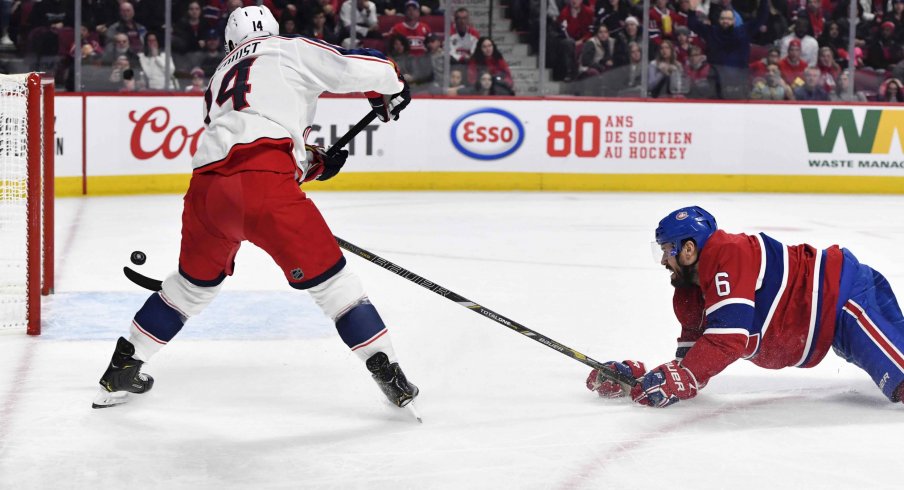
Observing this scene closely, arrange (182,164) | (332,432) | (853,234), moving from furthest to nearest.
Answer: (182,164) < (853,234) < (332,432)

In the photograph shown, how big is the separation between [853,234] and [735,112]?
2.87 meters

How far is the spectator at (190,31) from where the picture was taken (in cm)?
909

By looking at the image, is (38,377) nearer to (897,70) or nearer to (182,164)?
(182,164)

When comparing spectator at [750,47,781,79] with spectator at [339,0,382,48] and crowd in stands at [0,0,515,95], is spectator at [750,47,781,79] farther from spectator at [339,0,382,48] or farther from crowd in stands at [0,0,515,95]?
spectator at [339,0,382,48]

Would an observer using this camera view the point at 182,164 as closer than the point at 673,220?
No

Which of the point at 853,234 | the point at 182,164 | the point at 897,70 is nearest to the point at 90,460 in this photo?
the point at 853,234

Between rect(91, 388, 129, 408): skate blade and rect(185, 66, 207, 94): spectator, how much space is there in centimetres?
605

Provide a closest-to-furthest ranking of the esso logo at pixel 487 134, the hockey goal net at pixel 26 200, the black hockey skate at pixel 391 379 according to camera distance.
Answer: the black hockey skate at pixel 391 379, the hockey goal net at pixel 26 200, the esso logo at pixel 487 134

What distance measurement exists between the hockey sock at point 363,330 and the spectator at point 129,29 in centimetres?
638

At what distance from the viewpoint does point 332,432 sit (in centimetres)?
309

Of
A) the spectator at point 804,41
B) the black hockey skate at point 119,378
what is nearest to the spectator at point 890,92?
the spectator at point 804,41

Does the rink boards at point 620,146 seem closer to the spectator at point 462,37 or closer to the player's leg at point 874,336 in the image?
the spectator at point 462,37

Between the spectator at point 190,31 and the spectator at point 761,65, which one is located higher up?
the spectator at point 190,31

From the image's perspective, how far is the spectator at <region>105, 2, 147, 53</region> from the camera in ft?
29.2
